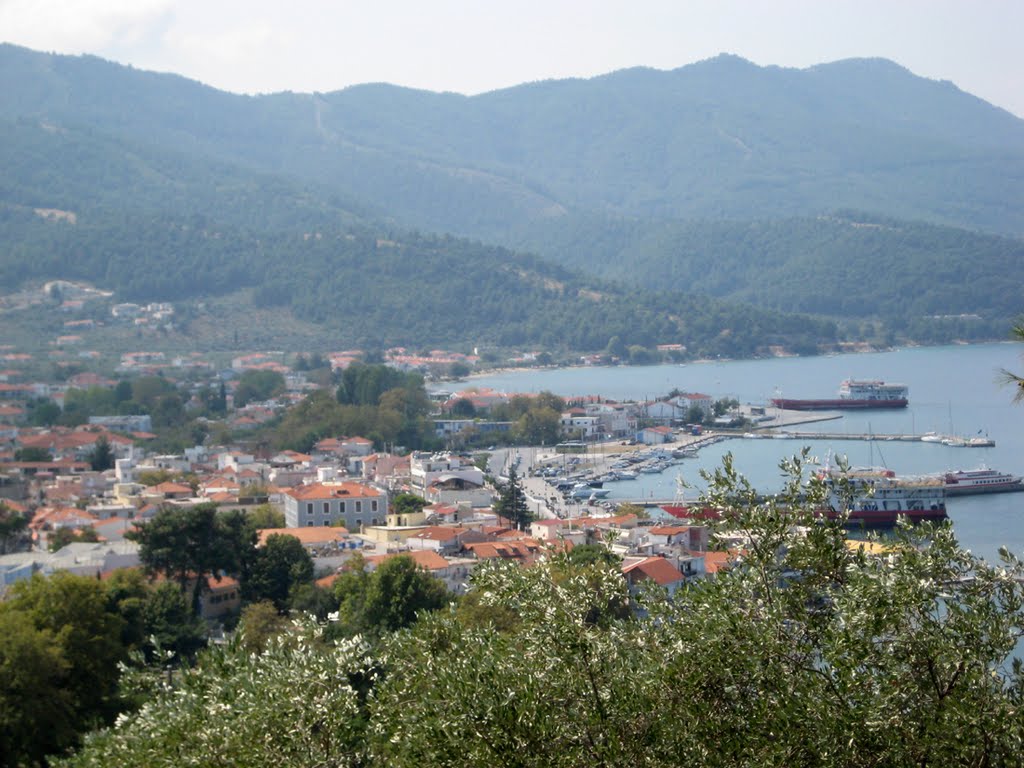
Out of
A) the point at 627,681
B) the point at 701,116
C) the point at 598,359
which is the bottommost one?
the point at 598,359

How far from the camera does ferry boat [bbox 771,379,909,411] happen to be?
40.2m

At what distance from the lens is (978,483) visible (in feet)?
81.4

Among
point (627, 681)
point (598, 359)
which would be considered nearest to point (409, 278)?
point (598, 359)

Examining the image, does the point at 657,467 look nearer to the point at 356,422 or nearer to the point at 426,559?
the point at 356,422

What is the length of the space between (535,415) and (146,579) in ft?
68.4

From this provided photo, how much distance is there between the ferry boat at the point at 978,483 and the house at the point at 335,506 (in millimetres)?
10519

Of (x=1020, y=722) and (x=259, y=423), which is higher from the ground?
(x=1020, y=722)

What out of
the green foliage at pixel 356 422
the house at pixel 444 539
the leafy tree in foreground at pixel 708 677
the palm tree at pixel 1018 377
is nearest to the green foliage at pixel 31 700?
the leafy tree in foreground at pixel 708 677

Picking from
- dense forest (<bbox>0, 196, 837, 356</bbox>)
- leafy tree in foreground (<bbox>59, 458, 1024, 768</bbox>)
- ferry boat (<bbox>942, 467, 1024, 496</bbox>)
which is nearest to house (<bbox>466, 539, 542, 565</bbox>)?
leafy tree in foreground (<bbox>59, 458, 1024, 768</bbox>)

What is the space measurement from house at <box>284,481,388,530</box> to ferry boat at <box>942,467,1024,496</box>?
1052 cm

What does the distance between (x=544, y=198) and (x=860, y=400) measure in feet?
289

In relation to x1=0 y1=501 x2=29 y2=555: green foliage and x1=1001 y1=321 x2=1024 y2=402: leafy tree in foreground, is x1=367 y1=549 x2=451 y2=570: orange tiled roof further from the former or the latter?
x1=1001 y1=321 x2=1024 y2=402: leafy tree in foreground

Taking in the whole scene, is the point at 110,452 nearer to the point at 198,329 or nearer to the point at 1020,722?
the point at 1020,722

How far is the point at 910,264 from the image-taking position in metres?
82.6
